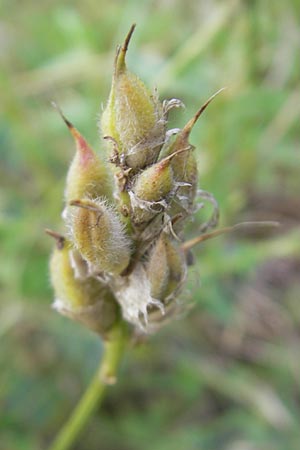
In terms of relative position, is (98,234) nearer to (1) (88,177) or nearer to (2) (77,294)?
(1) (88,177)

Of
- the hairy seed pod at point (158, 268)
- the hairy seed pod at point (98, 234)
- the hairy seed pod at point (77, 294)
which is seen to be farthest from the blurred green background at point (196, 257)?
the hairy seed pod at point (98, 234)

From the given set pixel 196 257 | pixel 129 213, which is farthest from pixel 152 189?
pixel 196 257

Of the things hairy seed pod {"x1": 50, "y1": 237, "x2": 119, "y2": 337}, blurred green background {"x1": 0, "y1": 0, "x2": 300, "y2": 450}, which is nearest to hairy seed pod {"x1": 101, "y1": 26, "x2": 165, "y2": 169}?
hairy seed pod {"x1": 50, "y1": 237, "x2": 119, "y2": 337}

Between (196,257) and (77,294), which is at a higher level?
(77,294)

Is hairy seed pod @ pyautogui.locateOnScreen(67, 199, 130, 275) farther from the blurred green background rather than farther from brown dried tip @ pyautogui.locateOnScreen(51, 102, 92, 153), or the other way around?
the blurred green background

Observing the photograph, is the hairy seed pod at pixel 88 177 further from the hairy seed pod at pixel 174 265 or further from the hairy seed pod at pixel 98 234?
the hairy seed pod at pixel 174 265

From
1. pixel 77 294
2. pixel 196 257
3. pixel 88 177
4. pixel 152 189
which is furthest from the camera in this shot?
pixel 196 257
